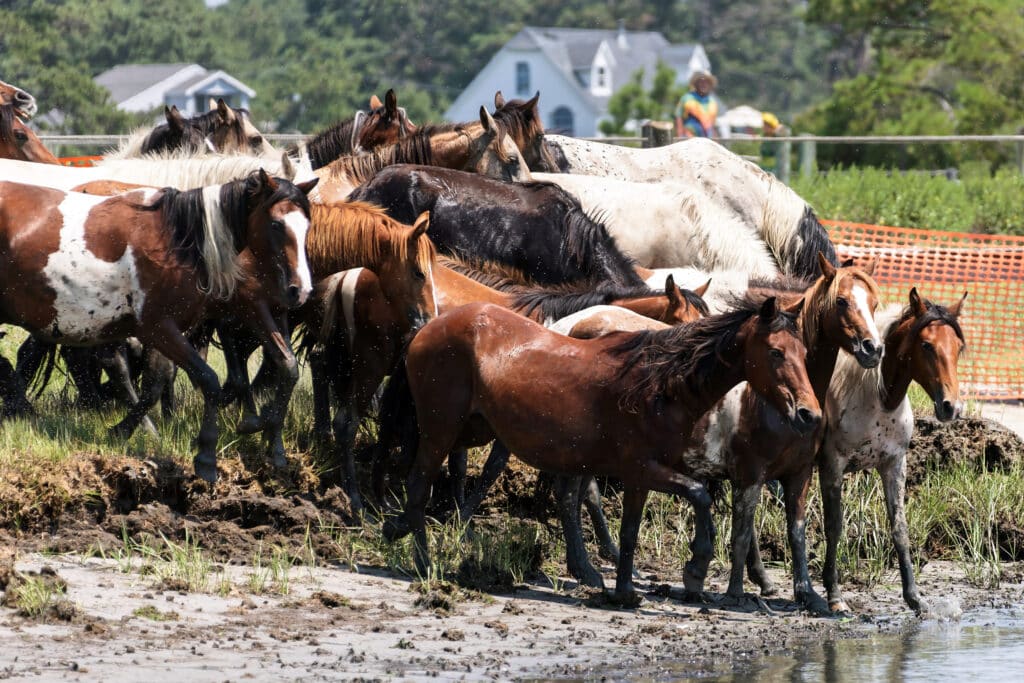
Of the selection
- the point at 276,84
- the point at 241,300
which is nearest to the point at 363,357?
the point at 241,300

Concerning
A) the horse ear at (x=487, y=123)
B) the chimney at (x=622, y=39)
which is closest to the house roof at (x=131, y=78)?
the chimney at (x=622, y=39)

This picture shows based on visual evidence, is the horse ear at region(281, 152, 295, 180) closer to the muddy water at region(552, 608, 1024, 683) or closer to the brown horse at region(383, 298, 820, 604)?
the brown horse at region(383, 298, 820, 604)

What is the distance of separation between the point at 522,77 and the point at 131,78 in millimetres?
24607

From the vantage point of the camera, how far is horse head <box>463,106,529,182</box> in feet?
38.3

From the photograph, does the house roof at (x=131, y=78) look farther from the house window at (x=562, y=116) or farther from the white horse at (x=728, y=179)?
the white horse at (x=728, y=179)

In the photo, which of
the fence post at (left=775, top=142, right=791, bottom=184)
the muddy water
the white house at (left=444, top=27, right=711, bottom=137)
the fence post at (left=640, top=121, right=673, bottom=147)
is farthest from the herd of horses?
the white house at (left=444, top=27, right=711, bottom=137)

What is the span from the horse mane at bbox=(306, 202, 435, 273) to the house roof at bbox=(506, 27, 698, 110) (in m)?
66.3

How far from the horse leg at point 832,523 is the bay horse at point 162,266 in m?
2.88

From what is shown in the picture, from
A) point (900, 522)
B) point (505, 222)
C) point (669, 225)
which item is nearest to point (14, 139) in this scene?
point (505, 222)

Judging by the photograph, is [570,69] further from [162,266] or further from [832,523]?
[832,523]

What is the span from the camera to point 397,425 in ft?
29.4

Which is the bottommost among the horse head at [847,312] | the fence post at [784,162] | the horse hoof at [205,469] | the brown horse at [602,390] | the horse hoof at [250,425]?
the horse hoof at [205,469]

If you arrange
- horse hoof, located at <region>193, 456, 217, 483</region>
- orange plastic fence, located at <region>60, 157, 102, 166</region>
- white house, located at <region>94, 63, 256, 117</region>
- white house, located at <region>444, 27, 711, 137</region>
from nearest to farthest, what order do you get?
horse hoof, located at <region>193, 456, 217, 483</region>
orange plastic fence, located at <region>60, 157, 102, 166</region>
white house, located at <region>94, 63, 256, 117</region>
white house, located at <region>444, 27, 711, 137</region>

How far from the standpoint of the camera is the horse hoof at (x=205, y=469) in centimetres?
866
